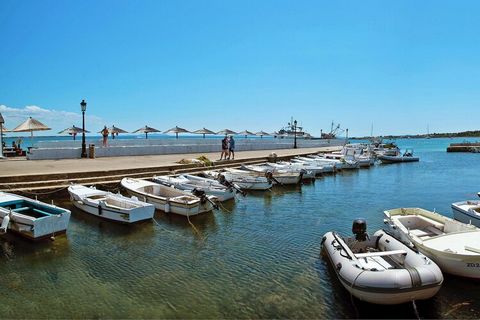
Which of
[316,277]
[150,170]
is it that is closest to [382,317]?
[316,277]

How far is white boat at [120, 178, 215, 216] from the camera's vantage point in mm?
12211

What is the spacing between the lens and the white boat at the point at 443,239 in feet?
23.5

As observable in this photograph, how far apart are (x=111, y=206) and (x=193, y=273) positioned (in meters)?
4.76

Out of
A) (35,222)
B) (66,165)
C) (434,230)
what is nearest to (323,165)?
(434,230)

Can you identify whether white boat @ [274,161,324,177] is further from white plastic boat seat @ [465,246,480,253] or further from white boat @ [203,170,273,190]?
white plastic boat seat @ [465,246,480,253]

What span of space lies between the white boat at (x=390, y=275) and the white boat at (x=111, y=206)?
246 inches

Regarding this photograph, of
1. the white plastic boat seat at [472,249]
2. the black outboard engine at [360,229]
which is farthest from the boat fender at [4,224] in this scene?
the white plastic boat seat at [472,249]

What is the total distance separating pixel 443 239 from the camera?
26.6ft

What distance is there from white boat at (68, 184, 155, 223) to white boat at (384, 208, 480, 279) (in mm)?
7724

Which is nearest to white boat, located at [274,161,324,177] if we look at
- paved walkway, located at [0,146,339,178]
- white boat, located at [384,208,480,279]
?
paved walkway, located at [0,146,339,178]

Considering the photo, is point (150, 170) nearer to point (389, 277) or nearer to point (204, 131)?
point (389, 277)

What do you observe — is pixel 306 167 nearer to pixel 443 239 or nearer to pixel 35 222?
pixel 443 239

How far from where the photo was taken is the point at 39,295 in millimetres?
6719

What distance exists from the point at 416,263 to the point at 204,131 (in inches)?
1450
